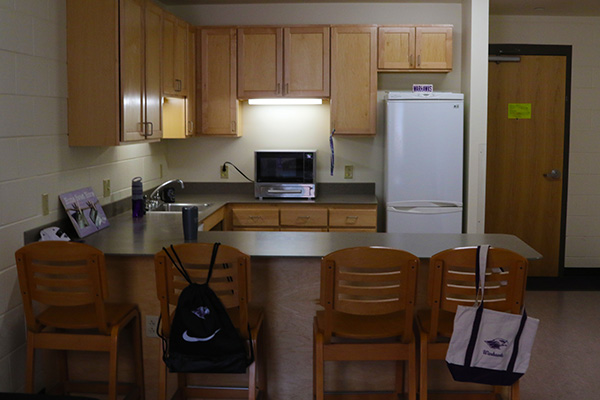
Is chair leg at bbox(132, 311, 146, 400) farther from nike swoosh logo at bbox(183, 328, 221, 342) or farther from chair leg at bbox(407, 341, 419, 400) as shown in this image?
chair leg at bbox(407, 341, 419, 400)

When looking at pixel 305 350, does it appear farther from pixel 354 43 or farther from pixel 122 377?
pixel 354 43

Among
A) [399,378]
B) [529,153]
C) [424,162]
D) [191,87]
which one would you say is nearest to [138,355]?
[399,378]

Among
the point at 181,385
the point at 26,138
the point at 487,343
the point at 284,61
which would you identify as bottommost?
the point at 181,385

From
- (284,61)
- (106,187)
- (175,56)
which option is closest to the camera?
(106,187)

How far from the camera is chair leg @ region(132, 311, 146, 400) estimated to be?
3180 millimetres

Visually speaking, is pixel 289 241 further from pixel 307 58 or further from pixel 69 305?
pixel 307 58

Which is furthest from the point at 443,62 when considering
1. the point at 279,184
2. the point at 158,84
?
the point at 158,84

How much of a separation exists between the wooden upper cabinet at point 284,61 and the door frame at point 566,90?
5.30 ft

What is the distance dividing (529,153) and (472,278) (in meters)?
3.67

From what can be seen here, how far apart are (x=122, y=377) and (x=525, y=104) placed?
4294 millimetres

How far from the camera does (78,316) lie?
2.96 meters

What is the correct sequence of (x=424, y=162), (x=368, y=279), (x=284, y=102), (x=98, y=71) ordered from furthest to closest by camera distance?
(x=284, y=102) → (x=424, y=162) → (x=98, y=71) → (x=368, y=279)

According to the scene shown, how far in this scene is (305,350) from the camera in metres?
3.27

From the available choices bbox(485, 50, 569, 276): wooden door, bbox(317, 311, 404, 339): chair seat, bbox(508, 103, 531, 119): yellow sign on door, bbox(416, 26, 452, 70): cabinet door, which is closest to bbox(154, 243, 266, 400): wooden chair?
bbox(317, 311, 404, 339): chair seat
